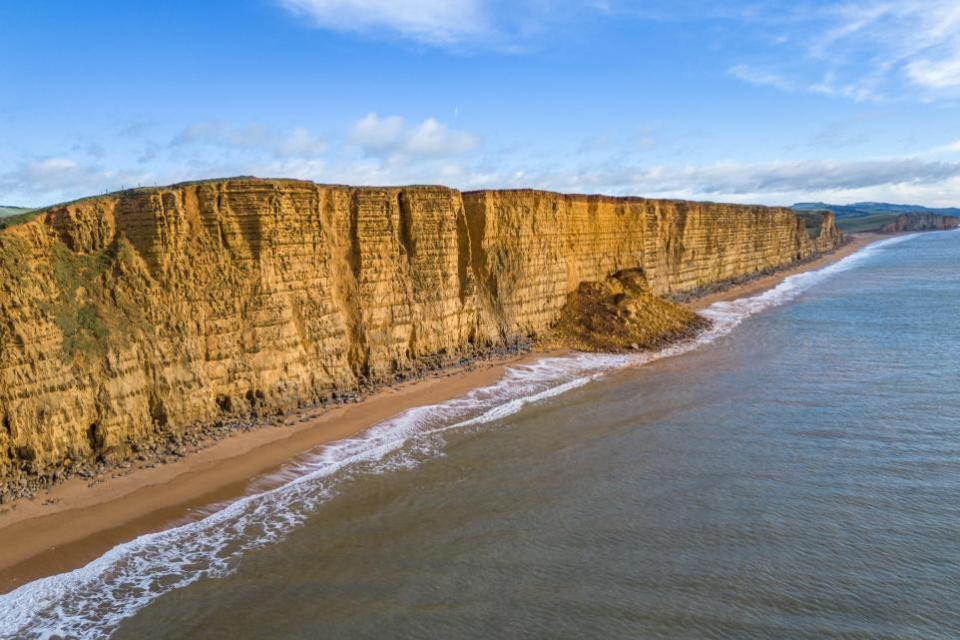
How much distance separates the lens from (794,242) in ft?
219

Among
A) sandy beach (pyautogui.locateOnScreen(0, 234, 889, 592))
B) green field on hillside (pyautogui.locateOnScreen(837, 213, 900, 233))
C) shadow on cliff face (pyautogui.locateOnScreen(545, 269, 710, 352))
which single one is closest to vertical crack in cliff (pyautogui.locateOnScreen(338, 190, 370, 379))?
sandy beach (pyautogui.locateOnScreen(0, 234, 889, 592))

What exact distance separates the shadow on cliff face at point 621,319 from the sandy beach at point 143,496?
1045 centimetres

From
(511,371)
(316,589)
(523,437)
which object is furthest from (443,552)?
(511,371)

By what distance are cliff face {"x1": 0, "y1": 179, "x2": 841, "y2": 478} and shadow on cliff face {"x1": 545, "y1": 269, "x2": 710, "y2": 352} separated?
2.81 meters

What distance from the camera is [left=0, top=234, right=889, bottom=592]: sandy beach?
30.1 feet

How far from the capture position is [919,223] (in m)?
144

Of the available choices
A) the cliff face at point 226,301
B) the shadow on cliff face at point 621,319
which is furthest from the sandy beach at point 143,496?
the shadow on cliff face at point 621,319

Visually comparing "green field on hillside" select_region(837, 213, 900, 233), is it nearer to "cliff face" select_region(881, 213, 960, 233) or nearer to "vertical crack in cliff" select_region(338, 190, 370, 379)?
"cliff face" select_region(881, 213, 960, 233)

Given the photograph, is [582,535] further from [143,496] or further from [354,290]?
[354,290]

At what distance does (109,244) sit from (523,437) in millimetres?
9939

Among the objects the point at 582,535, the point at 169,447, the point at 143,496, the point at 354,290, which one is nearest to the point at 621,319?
the point at 354,290

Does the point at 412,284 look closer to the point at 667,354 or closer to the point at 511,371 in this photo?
the point at 511,371

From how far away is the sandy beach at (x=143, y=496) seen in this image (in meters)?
9.19

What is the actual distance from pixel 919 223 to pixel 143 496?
6945 inches
